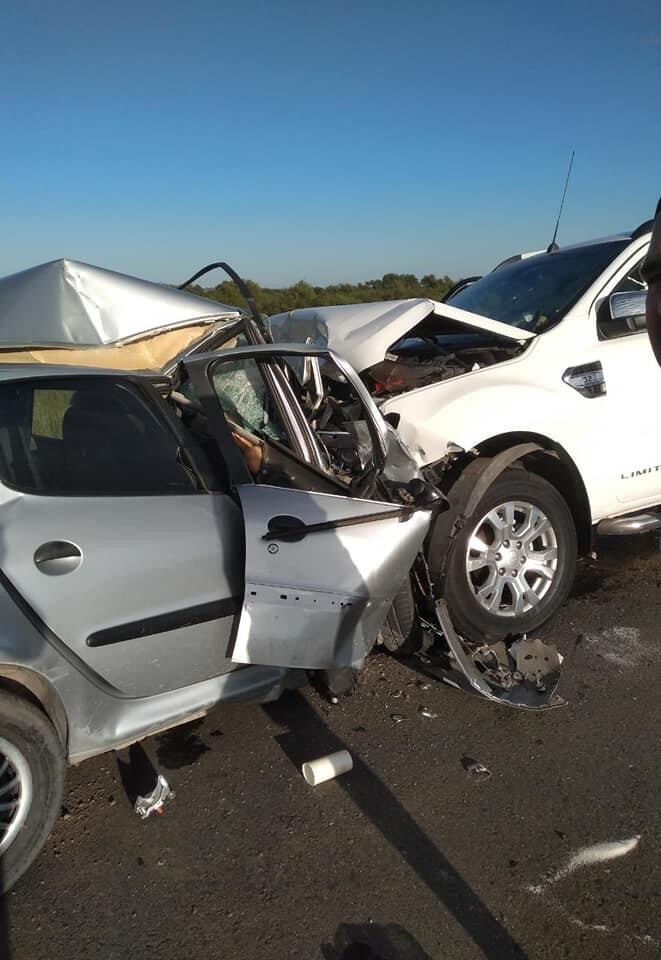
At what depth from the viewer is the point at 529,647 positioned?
3572mm

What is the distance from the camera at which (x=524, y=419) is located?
3762mm

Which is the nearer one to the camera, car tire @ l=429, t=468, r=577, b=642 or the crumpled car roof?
the crumpled car roof

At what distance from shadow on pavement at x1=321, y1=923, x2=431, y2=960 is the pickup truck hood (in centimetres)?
242

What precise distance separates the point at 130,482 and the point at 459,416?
171cm

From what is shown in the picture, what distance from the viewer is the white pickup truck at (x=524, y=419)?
3.64m

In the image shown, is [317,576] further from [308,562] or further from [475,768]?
[475,768]

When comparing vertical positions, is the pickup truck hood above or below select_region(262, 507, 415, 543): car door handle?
above

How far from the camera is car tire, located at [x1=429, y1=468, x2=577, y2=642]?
3578mm

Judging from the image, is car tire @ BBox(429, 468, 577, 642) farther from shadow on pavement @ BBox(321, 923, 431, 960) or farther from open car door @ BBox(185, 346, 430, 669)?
shadow on pavement @ BBox(321, 923, 431, 960)

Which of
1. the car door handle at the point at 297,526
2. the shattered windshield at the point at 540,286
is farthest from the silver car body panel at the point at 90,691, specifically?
the shattered windshield at the point at 540,286

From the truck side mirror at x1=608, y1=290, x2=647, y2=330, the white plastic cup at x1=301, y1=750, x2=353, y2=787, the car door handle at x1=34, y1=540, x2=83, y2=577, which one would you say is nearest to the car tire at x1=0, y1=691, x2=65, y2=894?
the car door handle at x1=34, y1=540, x2=83, y2=577

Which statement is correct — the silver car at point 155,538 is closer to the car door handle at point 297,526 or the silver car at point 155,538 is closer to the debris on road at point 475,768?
the car door handle at point 297,526

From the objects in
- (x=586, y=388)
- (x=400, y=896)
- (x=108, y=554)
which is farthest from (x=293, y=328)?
(x=400, y=896)

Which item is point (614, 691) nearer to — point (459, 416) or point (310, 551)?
point (459, 416)
